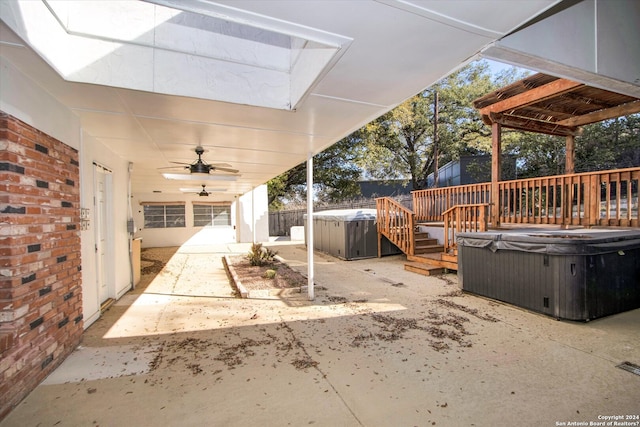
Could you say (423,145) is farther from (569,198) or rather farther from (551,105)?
(569,198)

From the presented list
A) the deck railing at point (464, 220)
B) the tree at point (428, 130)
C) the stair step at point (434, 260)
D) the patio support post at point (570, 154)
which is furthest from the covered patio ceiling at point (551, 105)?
the tree at point (428, 130)

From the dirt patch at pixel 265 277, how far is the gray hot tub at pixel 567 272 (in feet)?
10.5

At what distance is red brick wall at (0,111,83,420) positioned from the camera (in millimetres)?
2129

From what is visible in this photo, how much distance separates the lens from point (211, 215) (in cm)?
1357

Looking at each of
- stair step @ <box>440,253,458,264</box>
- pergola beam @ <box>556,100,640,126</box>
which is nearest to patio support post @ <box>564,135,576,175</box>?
pergola beam @ <box>556,100,640,126</box>

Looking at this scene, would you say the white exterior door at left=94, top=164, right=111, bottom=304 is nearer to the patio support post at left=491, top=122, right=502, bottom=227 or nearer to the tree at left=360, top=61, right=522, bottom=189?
the patio support post at left=491, top=122, right=502, bottom=227

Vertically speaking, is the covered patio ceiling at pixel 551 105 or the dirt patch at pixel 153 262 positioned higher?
the covered patio ceiling at pixel 551 105

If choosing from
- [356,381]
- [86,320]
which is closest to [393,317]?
[356,381]

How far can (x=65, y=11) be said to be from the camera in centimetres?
220

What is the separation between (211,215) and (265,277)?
839 centimetres

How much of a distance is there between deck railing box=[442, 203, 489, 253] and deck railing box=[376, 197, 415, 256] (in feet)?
2.83

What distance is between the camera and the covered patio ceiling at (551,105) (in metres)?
5.45

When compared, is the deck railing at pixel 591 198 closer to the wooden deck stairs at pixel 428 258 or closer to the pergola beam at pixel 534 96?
the pergola beam at pixel 534 96

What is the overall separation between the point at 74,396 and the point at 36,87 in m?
2.42
